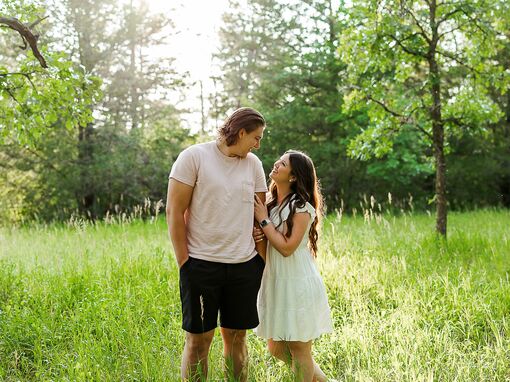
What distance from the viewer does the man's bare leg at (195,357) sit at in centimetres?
299

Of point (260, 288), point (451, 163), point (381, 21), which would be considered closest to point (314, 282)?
point (260, 288)

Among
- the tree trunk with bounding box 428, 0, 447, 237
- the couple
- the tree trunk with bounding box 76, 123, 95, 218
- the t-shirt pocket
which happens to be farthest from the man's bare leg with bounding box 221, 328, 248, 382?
the tree trunk with bounding box 76, 123, 95, 218

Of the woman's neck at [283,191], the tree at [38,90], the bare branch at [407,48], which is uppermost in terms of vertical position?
the bare branch at [407,48]

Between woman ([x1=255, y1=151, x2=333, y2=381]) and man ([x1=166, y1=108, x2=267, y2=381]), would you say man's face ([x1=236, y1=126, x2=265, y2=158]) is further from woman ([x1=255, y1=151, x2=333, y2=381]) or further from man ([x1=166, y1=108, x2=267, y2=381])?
woman ([x1=255, y1=151, x2=333, y2=381])

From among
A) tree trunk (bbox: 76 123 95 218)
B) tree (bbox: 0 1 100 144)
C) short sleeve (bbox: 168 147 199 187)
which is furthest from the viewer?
tree trunk (bbox: 76 123 95 218)

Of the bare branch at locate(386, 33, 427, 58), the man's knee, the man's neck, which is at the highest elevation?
the bare branch at locate(386, 33, 427, 58)

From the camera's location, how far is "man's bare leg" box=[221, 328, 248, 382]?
3.13 m

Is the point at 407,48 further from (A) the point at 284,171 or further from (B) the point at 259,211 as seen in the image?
(B) the point at 259,211

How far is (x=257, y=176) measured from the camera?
10.4 feet

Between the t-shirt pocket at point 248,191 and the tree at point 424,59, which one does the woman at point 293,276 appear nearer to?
the t-shirt pocket at point 248,191

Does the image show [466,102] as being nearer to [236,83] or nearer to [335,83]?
[335,83]

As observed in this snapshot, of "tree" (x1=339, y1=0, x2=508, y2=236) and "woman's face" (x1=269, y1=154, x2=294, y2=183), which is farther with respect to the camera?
"tree" (x1=339, y1=0, x2=508, y2=236)

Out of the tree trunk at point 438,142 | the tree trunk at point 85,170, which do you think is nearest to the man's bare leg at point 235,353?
the tree trunk at point 438,142

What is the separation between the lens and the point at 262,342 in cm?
413
